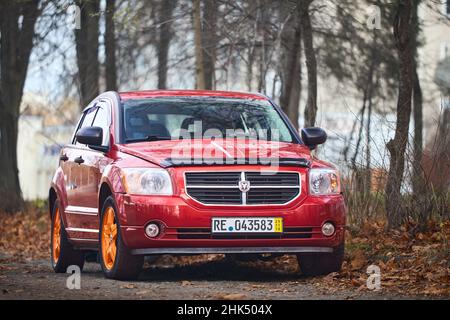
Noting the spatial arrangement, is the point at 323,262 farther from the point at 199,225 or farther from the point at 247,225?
the point at 199,225

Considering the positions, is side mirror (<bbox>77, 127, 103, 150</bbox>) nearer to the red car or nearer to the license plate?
the red car

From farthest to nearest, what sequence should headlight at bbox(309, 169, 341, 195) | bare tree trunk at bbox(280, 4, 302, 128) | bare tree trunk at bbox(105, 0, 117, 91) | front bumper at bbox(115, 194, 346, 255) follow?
1. bare tree trunk at bbox(105, 0, 117, 91)
2. bare tree trunk at bbox(280, 4, 302, 128)
3. headlight at bbox(309, 169, 341, 195)
4. front bumper at bbox(115, 194, 346, 255)

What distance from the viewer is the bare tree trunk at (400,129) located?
12.6 m

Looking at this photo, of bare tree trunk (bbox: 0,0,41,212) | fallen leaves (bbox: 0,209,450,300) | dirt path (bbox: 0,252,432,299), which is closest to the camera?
dirt path (bbox: 0,252,432,299)

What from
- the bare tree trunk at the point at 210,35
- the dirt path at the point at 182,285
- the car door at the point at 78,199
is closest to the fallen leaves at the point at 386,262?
the dirt path at the point at 182,285

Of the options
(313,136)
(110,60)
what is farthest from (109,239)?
(110,60)

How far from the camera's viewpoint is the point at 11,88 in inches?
1008

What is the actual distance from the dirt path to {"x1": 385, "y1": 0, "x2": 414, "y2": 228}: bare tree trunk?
1.62 metres

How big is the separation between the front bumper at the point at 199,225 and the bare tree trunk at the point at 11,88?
1503 centimetres

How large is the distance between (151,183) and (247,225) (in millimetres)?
912

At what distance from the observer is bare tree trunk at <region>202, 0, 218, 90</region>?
70.7 feet

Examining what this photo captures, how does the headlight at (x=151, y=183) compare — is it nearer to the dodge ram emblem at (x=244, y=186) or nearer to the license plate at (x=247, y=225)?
the license plate at (x=247, y=225)

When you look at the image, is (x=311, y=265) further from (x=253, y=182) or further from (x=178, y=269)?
(x=178, y=269)

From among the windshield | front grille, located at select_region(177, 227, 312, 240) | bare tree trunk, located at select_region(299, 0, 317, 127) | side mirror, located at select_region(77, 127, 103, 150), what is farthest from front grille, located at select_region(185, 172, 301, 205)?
bare tree trunk, located at select_region(299, 0, 317, 127)
